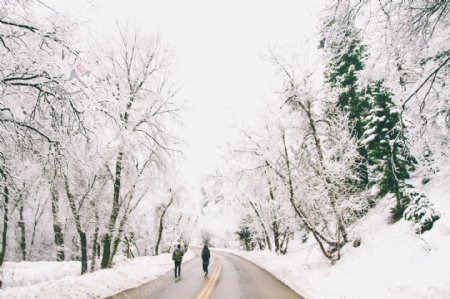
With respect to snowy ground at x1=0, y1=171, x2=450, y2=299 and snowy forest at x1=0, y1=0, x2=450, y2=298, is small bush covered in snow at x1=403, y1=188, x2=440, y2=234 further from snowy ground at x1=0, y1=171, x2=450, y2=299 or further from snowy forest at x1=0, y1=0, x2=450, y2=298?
snowy ground at x1=0, y1=171, x2=450, y2=299

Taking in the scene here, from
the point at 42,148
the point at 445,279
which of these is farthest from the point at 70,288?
the point at 445,279

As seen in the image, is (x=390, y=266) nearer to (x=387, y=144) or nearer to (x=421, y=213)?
(x=421, y=213)

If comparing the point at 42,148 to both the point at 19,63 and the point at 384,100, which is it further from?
the point at 384,100

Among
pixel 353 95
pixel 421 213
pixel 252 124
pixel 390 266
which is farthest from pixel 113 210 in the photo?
pixel 353 95

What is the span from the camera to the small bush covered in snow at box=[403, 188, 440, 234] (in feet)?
→ 39.1

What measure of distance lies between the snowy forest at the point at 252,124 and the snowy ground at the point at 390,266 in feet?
2.10

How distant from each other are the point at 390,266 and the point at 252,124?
36.2ft

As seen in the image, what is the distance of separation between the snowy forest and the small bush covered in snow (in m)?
0.05

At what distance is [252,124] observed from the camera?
19719mm

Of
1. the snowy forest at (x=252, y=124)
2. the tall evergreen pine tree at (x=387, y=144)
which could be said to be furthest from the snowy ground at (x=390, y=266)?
the tall evergreen pine tree at (x=387, y=144)

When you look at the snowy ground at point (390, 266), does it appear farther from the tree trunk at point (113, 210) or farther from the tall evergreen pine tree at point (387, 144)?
the tree trunk at point (113, 210)

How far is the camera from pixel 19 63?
5090 mm

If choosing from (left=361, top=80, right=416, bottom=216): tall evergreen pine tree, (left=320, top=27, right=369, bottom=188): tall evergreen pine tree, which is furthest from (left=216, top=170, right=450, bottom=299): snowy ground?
(left=320, top=27, right=369, bottom=188): tall evergreen pine tree

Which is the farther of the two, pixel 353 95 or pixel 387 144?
pixel 353 95
